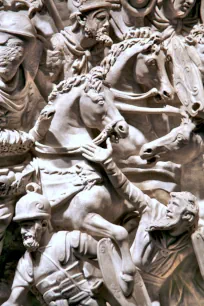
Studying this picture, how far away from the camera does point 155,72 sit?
20.5ft

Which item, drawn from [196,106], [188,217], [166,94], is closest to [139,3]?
[166,94]

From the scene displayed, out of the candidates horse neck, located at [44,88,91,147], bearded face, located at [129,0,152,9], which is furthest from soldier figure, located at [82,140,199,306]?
bearded face, located at [129,0,152,9]

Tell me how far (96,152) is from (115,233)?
0.47 metres

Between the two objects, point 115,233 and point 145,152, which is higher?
point 145,152

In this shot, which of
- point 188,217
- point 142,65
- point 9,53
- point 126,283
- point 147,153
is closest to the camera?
point 126,283

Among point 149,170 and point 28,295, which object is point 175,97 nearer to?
point 149,170

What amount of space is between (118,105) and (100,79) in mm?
252

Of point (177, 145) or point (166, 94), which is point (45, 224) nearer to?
point (177, 145)

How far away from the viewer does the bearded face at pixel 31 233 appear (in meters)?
5.82

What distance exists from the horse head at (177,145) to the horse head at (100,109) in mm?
220

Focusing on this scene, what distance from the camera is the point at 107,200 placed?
6.00 meters

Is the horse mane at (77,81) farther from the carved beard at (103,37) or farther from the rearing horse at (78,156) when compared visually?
the carved beard at (103,37)

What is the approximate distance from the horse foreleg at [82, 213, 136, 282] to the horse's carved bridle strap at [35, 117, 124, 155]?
39 centimetres

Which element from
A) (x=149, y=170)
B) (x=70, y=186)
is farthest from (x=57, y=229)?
(x=149, y=170)
